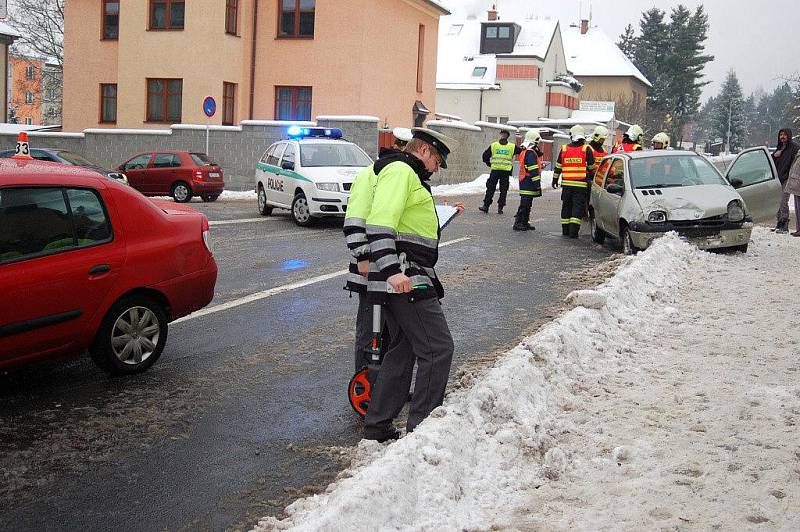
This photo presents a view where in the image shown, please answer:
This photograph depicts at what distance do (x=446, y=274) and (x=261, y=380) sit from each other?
5.66m

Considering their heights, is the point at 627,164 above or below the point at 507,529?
above

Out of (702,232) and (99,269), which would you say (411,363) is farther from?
(702,232)

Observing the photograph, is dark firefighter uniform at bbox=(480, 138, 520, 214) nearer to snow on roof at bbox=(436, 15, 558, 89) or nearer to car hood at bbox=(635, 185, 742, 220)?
car hood at bbox=(635, 185, 742, 220)

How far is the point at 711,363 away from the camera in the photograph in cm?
711

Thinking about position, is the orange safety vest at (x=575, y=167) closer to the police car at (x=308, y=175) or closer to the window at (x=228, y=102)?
the police car at (x=308, y=175)

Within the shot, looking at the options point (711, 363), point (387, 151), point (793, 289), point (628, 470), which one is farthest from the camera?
point (793, 289)

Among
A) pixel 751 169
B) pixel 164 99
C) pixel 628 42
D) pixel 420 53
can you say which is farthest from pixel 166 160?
Answer: pixel 628 42

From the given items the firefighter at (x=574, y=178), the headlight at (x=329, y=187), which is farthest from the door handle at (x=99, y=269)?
the headlight at (x=329, y=187)

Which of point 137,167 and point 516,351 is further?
point 137,167

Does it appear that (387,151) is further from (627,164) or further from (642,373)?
(627,164)

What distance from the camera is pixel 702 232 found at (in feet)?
43.4

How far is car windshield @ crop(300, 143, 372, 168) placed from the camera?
19.0 m

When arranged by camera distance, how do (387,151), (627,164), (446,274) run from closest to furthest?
(387,151) < (446,274) < (627,164)

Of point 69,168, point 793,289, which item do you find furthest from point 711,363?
point 69,168
